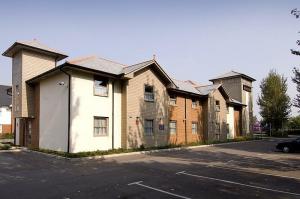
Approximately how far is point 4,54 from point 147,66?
1228 centimetres

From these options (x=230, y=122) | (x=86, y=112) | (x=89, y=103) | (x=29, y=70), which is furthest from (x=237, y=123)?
(x=29, y=70)

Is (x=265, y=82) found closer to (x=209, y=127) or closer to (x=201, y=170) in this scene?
(x=209, y=127)

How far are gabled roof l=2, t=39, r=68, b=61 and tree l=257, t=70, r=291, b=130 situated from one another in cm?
3937

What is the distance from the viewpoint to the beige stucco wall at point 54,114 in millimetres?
20562

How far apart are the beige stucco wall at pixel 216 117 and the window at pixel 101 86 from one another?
48.2ft

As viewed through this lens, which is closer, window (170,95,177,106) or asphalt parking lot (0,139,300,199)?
asphalt parking lot (0,139,300,199)

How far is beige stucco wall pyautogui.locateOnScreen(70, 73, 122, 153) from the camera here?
20.0m

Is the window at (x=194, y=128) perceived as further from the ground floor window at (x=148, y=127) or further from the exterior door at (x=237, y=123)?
the exterior door at (x=237, y=123)

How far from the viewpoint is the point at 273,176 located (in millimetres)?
13742

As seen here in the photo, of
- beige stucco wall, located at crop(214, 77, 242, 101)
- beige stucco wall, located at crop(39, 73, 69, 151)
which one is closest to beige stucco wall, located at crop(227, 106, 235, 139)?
beige stucco wall, located at crop(214, 77, 242, 101)

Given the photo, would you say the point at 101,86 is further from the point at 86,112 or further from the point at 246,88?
the point at 246,88

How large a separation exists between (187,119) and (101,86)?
1168cm

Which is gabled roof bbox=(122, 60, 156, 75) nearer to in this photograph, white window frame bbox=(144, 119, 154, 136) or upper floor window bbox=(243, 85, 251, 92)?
white window frame bbox=(144, 119, 154, 136)

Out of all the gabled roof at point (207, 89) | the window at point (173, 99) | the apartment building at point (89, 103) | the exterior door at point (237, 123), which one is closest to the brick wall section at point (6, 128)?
the apartment building at point (89, 103)
